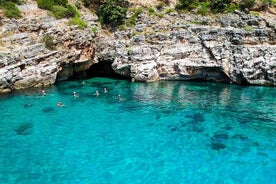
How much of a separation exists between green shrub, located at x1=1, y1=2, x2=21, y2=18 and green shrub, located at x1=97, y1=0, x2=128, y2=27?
494 inches

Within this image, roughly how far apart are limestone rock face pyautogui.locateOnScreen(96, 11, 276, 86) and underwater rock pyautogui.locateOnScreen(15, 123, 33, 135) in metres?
18.7

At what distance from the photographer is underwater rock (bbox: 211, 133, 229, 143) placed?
20423mm

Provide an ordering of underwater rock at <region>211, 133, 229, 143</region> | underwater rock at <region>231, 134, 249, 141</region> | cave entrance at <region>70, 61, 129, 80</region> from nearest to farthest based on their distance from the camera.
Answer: underwater rock at <region>211, 133, 229, 143</region> → underwater rock at <region>231, 134, 249, 141</region> → cave entrance at <region>70, 61, 129, 80</region>

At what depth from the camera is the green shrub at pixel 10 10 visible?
36719 mm

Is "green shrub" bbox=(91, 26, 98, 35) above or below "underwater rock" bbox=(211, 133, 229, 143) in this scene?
above

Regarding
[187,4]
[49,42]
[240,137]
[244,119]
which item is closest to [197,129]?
[240,137]

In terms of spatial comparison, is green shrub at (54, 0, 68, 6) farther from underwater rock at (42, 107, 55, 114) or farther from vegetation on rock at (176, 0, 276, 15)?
underwater rock at (42, 107, 55, 114)

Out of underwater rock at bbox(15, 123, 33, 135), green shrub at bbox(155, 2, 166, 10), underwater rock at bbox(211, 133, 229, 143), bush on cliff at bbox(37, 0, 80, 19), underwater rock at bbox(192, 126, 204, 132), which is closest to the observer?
underwater rock at bbox(211, 133, 229, 143)

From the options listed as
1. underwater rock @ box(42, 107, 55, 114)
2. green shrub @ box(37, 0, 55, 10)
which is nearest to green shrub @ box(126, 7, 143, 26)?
green shrub @ box(37, 0, 55, 10)

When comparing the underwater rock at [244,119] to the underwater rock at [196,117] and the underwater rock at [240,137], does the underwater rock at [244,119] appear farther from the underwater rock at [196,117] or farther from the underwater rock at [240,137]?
the underwater rock at [196,117]

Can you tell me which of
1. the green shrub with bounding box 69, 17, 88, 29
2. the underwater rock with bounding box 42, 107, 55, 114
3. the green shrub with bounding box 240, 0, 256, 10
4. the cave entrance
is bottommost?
the underwater rock with bounding box 42, 107, 55, 114

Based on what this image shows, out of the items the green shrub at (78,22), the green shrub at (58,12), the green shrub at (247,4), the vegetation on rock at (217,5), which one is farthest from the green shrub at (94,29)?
the green shrub at (247,4)

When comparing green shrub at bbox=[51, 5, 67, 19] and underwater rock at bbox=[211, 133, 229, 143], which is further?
green shrub at bbox=[51, 5, 67, 19]

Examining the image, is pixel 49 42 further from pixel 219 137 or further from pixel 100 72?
pixel 219 137
